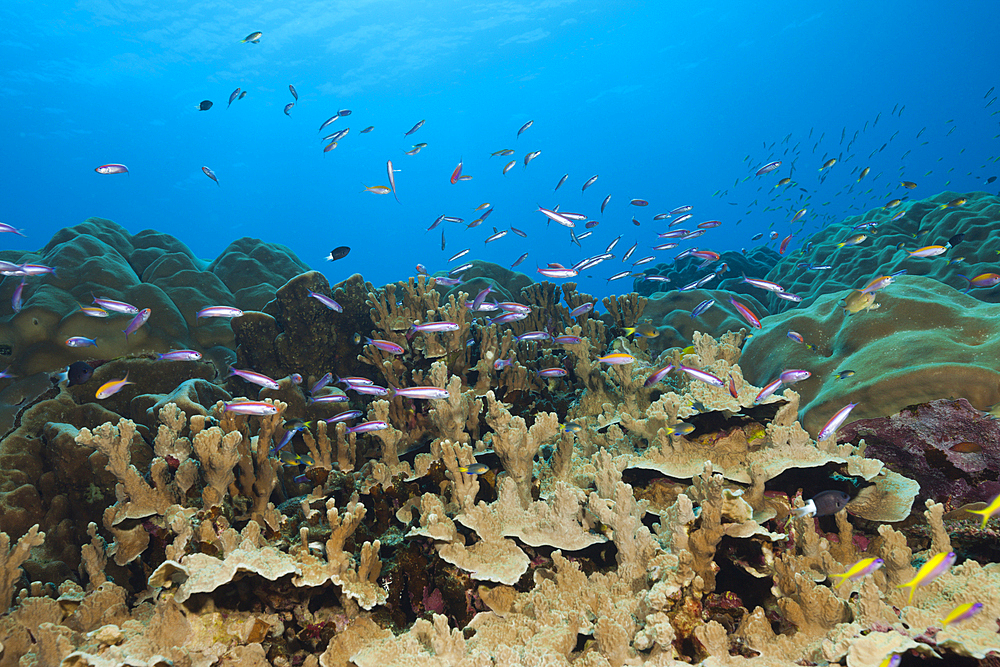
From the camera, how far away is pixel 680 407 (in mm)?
3379

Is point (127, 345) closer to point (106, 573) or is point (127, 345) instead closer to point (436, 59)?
point (106, 573)

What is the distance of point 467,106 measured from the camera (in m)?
81.8

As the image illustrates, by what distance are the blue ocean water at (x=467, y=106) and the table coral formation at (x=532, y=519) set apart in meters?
6.08

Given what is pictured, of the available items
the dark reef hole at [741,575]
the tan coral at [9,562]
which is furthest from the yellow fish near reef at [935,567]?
the tan coral at [9,562]

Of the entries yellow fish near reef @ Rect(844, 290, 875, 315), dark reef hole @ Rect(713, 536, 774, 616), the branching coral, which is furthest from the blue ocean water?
dark reef hole @ Rect(713, 536, 774, 616)

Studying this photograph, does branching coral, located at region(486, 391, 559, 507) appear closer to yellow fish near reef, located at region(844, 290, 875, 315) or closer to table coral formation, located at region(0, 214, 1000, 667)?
table coral formation, located at region(0, 214, 1000, 667)

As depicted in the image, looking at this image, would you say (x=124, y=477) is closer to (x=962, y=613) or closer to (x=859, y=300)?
(x=962, y=613)

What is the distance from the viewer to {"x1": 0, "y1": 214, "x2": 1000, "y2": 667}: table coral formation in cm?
208

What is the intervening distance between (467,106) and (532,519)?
3631 inches

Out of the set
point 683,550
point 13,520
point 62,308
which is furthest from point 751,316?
A: point 62,308

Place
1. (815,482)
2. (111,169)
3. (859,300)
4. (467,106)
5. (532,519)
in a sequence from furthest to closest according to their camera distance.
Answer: (467,106)
(111,169)
(859,300)
(815,482)
(532,519)

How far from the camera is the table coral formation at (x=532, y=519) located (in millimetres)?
2080

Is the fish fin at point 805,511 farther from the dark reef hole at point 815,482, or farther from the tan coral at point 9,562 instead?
the tan coral at point 9,562

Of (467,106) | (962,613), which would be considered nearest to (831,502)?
(962,613)
